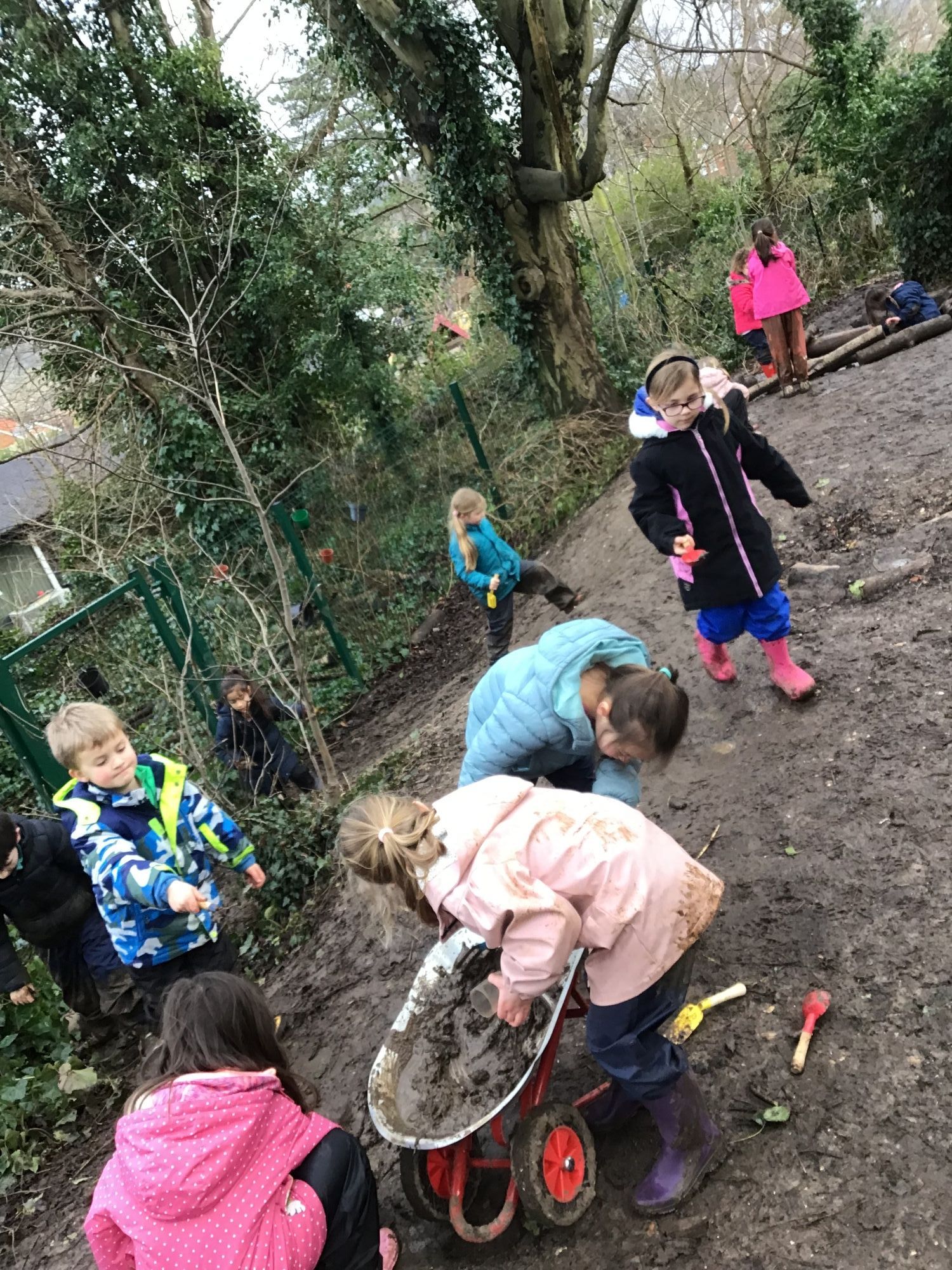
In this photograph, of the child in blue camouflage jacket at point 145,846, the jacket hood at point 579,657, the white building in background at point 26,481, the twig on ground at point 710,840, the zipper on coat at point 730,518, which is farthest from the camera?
the white building in background at point 26,481

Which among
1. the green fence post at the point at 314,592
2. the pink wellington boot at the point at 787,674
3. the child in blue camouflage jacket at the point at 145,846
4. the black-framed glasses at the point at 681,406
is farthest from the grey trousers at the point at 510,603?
the child in blue camouflage jacket at the point at 145,846

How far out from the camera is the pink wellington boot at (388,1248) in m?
2.33

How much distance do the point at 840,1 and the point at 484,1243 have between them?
15423mm

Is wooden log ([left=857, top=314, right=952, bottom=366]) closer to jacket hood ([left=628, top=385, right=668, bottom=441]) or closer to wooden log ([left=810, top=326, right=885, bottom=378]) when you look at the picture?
wooden log ([left=810, top=326, right=885, bottom=378])

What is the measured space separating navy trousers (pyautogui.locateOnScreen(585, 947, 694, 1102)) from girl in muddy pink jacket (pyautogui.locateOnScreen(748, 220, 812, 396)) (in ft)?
→ 25.0

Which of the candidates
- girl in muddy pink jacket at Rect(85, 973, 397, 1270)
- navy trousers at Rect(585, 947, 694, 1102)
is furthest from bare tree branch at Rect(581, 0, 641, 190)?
girl in muddy pink jacket at Rect(85, 973, 397, 1270)

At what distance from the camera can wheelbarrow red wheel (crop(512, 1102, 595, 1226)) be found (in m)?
2.16

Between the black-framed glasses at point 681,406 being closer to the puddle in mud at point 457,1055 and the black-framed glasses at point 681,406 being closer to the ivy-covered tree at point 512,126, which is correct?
the puddle in mud at point 457,1055

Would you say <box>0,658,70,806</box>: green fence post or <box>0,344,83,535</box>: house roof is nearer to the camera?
<box>0,658,70,806</box>: green fence post

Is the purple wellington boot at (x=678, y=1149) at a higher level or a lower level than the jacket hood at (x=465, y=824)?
lower

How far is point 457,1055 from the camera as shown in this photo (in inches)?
97.7

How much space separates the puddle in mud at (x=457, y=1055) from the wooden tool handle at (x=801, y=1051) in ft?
2.27

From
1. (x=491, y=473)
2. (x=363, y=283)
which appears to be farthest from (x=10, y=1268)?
(x=363, y=283)

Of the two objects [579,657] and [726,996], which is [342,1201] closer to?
[726,996]
